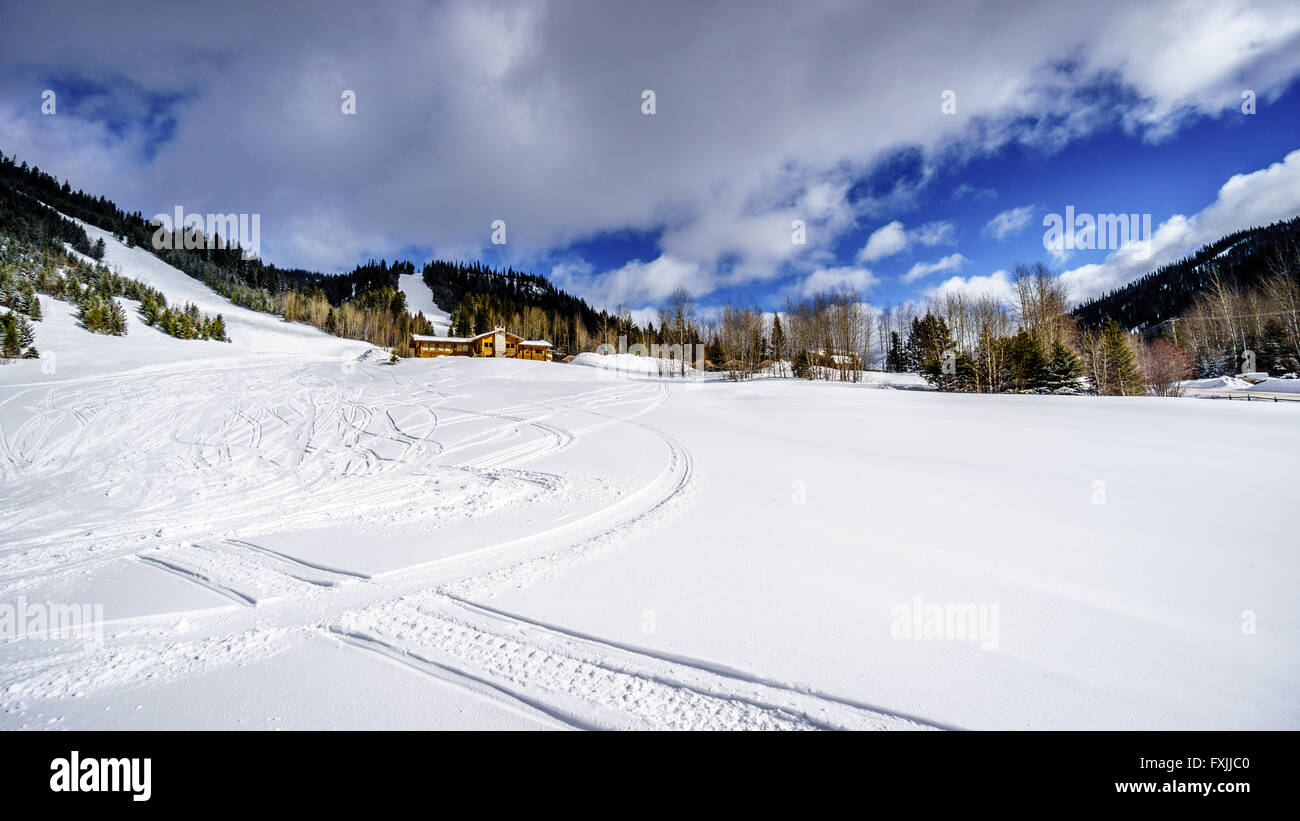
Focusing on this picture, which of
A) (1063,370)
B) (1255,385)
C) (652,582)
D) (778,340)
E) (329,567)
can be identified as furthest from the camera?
(778,340)

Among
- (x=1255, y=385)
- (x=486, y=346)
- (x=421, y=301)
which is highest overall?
(x=421, y=301)

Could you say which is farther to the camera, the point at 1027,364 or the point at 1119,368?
the point at 1027,364

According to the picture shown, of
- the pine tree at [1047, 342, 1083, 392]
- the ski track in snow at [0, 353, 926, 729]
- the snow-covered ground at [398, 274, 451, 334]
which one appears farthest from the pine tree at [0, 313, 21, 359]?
the snow-covered ground at [398, 274, 451, 334]

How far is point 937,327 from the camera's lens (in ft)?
154

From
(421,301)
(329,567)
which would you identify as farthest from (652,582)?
(421,301)

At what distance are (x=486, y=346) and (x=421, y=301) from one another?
7736 cm

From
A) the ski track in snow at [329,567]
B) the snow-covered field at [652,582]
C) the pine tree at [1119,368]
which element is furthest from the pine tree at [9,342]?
the pine tree at [1119,368]

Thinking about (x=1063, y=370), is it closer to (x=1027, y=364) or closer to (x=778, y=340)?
(x=1027, y=364)

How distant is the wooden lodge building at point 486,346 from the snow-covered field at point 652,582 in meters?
51.1

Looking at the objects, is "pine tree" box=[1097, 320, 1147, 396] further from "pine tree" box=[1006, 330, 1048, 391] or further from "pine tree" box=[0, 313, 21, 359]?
"pine tree" box=[0, 313, 21, 359]

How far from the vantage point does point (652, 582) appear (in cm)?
409

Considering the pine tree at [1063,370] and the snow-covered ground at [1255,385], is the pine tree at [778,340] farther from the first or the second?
the snow-covered ground at [1255,385]

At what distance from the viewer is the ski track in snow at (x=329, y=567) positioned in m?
2.70

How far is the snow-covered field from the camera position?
8.60 ft
